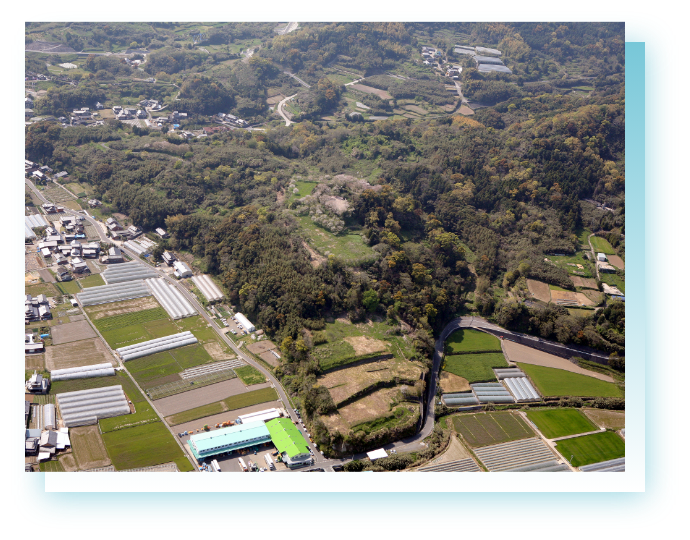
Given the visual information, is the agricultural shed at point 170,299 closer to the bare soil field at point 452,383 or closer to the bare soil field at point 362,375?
the bare soil field at point 362,375

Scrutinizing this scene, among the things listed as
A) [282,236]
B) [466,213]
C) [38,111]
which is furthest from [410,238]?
[38,111]

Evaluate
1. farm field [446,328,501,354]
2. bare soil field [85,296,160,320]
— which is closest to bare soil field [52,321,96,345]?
bare soil field [85,296,160,320]

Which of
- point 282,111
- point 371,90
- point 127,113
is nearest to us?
point 127,113

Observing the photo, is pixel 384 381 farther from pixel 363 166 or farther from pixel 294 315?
pixel 363 166

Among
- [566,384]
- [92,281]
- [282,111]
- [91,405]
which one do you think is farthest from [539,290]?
[282,111]

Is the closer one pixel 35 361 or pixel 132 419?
pixel 132 419

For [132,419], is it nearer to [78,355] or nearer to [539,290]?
[78,355]

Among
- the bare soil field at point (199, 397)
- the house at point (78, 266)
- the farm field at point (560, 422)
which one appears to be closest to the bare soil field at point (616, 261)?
the farm field at point (560, 422)
